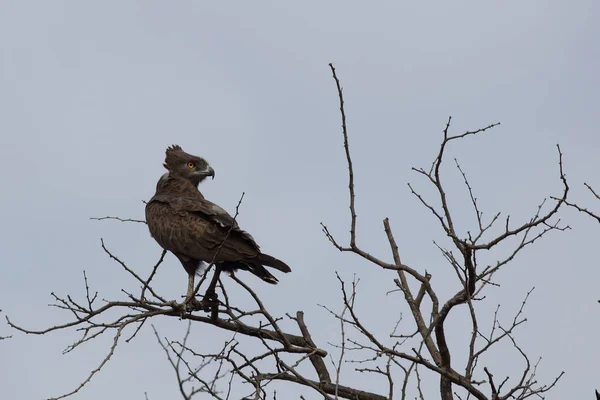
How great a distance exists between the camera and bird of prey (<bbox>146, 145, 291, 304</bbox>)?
779 centimetres

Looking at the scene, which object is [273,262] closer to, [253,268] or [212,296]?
[253,268]

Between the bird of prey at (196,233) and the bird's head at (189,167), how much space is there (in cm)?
4

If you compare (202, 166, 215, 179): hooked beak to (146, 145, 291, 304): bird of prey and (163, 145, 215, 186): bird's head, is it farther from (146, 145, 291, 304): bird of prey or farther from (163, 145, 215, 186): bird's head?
(146, 145, 291, 304): bird of prey

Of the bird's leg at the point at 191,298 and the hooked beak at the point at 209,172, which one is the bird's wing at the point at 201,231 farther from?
the hooked beak at the point at 209,172

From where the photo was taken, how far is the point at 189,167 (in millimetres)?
9320

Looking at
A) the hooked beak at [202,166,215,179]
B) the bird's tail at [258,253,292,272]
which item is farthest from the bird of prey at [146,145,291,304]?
the hooked beak at [202,166,215,179]

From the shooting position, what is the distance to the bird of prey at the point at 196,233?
7.79m

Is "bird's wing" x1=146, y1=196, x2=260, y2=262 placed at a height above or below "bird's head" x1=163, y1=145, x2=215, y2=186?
below

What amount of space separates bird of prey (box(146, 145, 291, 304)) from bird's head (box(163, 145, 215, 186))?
0.14 ft

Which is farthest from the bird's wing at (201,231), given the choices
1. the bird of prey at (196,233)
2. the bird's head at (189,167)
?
the bird's head at (189,167)

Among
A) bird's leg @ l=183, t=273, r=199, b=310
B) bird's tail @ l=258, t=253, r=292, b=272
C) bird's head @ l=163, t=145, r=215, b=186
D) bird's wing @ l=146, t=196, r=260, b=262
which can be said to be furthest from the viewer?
bird's head @ l=163, t=145, r=215, b=186

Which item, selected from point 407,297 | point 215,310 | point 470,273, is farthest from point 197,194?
point 470,273

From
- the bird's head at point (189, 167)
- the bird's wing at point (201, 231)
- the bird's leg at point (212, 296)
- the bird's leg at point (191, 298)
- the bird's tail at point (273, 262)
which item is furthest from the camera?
the bird's head at point (189, 167)

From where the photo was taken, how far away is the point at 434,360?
6.44 meters
